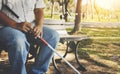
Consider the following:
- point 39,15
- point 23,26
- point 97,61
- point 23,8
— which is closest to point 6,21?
point 23,26

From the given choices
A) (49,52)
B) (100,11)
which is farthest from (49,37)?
(100,11)

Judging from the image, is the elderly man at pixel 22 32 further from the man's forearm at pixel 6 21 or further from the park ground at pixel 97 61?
the park ground at pixel 97 61

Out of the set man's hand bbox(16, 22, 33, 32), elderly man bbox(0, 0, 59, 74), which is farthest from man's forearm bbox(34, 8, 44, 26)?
man's hand bbox(16, 22, 33, 32)

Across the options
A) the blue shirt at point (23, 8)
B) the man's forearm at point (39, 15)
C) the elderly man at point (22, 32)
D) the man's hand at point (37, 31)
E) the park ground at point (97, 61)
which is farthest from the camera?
the park ground at point (97, 61)

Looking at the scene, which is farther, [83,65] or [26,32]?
[83,65]

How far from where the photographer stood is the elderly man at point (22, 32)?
4641mm

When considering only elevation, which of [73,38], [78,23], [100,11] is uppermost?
[73,38]

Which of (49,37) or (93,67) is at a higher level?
(49,37)

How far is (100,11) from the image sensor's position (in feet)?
227

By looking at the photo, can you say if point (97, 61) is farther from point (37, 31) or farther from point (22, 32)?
point (22, 32)

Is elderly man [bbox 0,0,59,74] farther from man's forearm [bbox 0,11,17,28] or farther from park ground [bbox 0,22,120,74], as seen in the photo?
park ground [bbox 0,22,120,74]

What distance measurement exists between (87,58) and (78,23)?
10.9 m

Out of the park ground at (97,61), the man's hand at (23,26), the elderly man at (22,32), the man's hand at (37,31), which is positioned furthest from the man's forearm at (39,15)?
the park ground at (97,61)

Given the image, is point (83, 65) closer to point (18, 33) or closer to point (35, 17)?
point (35, 17)
